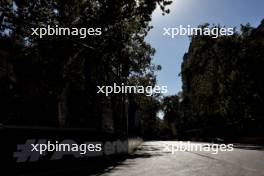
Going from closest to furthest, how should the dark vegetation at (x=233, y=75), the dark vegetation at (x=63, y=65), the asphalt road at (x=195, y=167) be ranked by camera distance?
the asphalt road at (x=195, y=167), the dark vegetation at (x=63, y=65), the dark vegetation at (x=233, y=75)

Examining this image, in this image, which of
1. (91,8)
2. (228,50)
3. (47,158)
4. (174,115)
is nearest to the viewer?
(47,158)

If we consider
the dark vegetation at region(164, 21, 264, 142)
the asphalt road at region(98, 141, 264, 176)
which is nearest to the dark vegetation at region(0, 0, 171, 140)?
the asphalt road at region(98, 141, 264, 176)

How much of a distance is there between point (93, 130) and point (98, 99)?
1.98 meters

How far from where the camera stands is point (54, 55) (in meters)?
22.6

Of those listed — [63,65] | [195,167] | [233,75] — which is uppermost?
[233,75]

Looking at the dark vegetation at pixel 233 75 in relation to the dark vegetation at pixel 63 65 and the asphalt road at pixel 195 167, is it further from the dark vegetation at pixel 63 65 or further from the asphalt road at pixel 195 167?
the asphalt road at pixel 195 167

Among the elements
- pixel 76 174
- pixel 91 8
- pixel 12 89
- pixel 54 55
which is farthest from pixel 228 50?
pixel 76 174

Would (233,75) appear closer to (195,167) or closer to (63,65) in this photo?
(63,65)

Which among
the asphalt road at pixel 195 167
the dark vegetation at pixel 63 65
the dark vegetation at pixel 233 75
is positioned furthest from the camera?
the dark vegetation at pixel 233 75

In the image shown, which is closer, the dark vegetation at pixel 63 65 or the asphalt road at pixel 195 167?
the asphalt road at pixel 195 167

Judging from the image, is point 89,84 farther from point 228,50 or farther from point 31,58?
point 228,50

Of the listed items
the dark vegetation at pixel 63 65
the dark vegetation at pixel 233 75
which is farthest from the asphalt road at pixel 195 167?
the dark vegetation at pixel 233 75

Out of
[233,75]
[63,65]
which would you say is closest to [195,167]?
[63,65]

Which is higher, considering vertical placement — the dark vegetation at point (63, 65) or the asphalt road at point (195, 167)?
the dark vegetation at point (63, 65)
